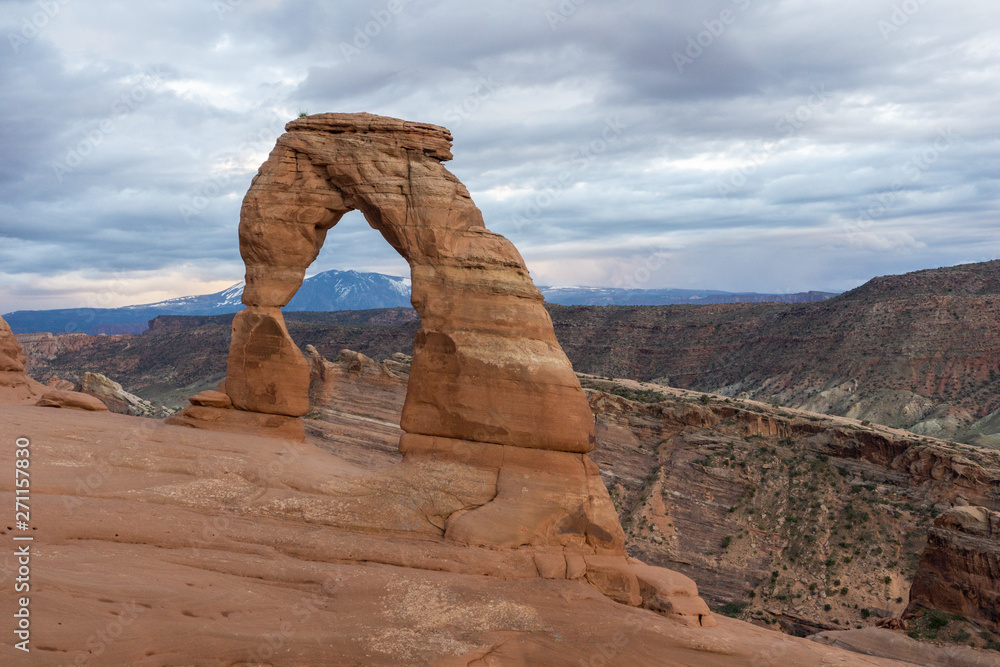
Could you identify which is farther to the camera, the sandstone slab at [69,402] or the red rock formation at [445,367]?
the sandstone slab at [69,402]

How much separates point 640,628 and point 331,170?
15719mm

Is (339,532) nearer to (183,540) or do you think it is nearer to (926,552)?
(183,540)

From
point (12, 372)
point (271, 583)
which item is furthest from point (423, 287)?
point (12, 372)

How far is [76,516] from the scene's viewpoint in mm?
14766

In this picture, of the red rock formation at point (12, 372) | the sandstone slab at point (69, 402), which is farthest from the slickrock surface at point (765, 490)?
the sandstone slab at point (69, 402)

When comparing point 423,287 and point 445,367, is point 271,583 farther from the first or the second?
point 423,287

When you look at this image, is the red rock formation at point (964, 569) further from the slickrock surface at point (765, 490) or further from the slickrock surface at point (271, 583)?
the slickrock surface at point (271, 583)

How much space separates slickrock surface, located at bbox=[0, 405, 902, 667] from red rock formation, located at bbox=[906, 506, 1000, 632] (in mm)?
11684

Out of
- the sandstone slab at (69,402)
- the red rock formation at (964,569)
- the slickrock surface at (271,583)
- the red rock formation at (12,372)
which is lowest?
the red rock formation at (964,569)

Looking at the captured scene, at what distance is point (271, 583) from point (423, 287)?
9.08 meters

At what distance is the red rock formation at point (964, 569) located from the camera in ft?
86.6

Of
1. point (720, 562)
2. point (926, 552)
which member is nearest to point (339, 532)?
point (926, 552)

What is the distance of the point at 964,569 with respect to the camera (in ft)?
88.9

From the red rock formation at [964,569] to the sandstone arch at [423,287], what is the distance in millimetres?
18164
